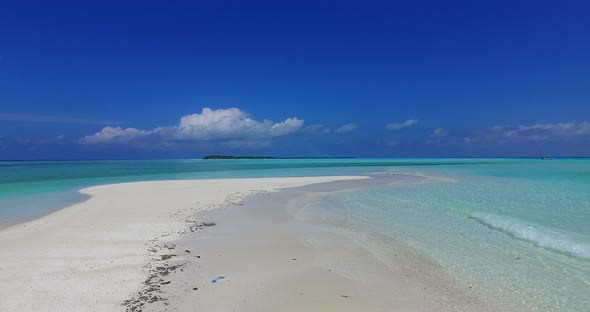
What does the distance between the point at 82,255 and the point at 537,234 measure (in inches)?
484

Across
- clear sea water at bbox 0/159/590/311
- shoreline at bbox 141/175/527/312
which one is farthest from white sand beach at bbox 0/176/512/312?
clear sea water at bbox 0/159/590/311

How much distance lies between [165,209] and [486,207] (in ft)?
46.8

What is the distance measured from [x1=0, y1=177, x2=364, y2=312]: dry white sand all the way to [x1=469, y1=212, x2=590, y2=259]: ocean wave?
10004 millimetres

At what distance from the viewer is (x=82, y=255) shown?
27.5 ft

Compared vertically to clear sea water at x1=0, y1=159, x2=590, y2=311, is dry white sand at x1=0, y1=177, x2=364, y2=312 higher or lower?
higher

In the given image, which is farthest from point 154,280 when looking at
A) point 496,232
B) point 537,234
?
point 537,234

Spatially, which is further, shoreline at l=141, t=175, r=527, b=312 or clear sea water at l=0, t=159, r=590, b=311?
clear sea water at l=0, t=159, r=590, b=311

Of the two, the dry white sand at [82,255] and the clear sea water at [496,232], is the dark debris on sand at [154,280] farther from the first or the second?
the clear sea water at [496,232]

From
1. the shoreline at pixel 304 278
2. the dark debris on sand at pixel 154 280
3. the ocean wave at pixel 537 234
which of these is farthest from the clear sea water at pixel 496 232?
the dark debris on sand at pixel 154 280

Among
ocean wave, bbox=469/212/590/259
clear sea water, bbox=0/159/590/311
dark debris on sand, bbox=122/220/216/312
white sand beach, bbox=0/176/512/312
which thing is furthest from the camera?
ocean wave, bbox=469/212/590/259

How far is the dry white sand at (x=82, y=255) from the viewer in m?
5.88

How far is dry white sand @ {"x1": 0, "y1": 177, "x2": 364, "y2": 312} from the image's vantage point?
19.3 feet

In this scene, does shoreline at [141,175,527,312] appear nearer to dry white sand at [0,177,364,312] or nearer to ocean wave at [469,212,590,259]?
dry white sand at [0,177,364,312]

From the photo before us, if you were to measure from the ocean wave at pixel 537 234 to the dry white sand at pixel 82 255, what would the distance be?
32.8ft
